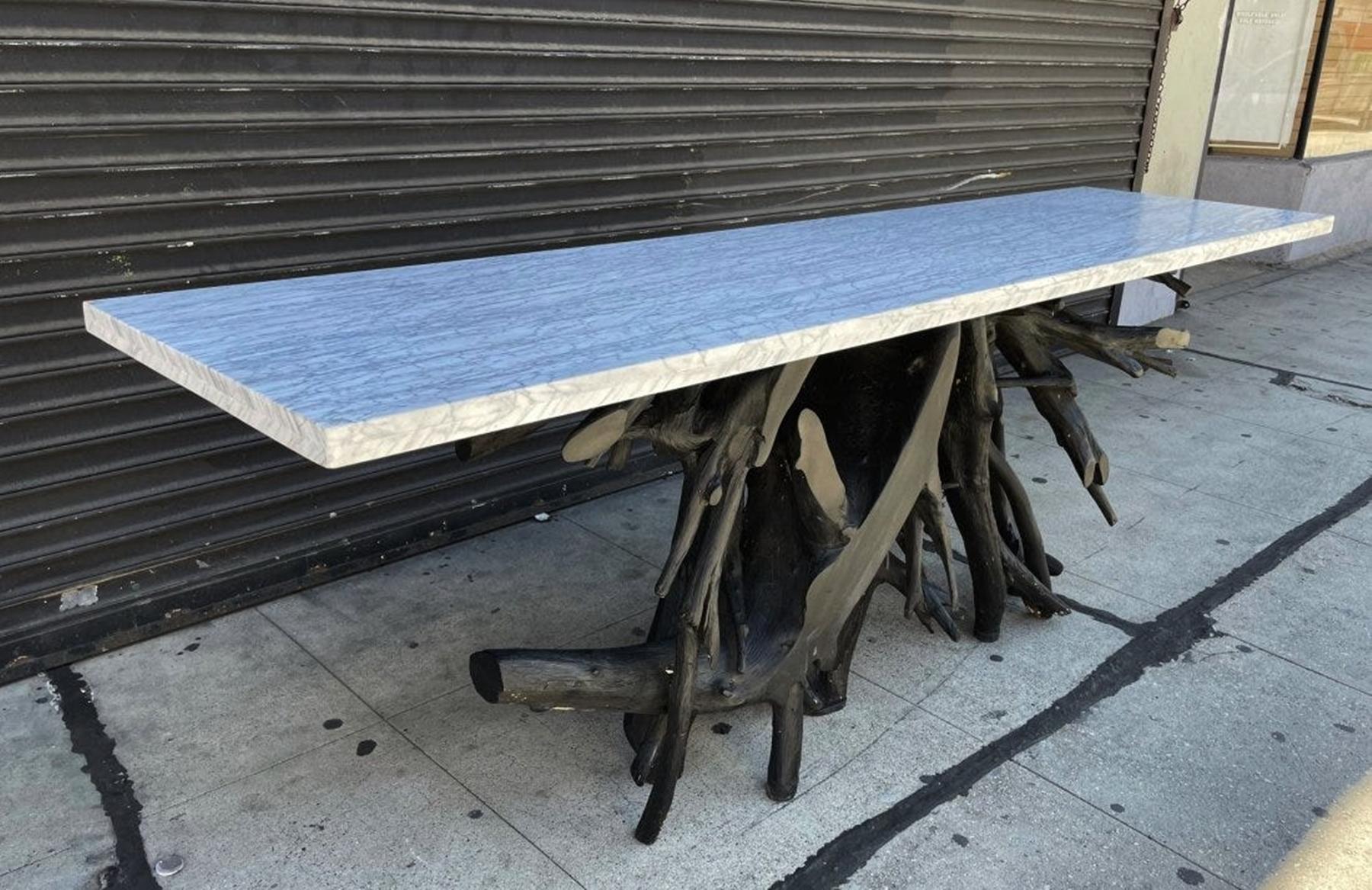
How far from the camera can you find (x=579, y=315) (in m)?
2.23

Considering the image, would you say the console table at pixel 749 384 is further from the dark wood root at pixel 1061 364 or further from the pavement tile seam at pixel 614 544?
the pavement tile seam at pixel 614 544

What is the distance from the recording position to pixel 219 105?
3.33 meters

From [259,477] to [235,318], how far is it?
1643 millimetres

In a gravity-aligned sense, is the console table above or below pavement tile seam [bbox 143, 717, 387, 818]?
above

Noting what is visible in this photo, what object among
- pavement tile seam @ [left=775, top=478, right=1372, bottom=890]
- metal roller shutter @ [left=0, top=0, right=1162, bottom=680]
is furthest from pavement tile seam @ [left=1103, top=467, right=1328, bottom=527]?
metal roller shutter @ [left=0, top=0, right=1162, bottom=680]

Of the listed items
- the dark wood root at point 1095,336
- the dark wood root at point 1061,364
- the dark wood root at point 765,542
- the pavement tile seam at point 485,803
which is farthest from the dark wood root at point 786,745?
the dark wood root at point 1095,336

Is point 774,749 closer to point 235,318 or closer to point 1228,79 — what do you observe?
point 235,318

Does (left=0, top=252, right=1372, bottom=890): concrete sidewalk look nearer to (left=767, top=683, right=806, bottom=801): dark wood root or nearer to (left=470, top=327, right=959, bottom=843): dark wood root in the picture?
(left=767, top=683, right=806, bottom=801): dark wood root

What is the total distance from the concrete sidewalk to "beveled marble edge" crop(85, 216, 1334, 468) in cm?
117

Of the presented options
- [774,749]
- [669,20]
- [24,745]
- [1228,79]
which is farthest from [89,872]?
[1228,79]

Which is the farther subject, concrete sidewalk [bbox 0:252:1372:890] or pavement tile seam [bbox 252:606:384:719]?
pavement tile seam [bbox 252:606:384:719]

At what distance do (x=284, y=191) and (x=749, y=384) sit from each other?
1820mm

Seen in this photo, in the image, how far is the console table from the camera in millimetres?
1849

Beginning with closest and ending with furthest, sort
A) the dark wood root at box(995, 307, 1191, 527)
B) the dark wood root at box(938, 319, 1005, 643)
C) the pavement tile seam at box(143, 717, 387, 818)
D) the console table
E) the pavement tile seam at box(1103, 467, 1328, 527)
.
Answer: the console table < the pavement tile seam at box(143, 717, 387, 818) < the dark wood root at box(938, 319, 1005, 643) < the dark wood root at box(995, 307, 1191, 527) < the pavement tile seam at box(1103, 467, 1328, 527)
